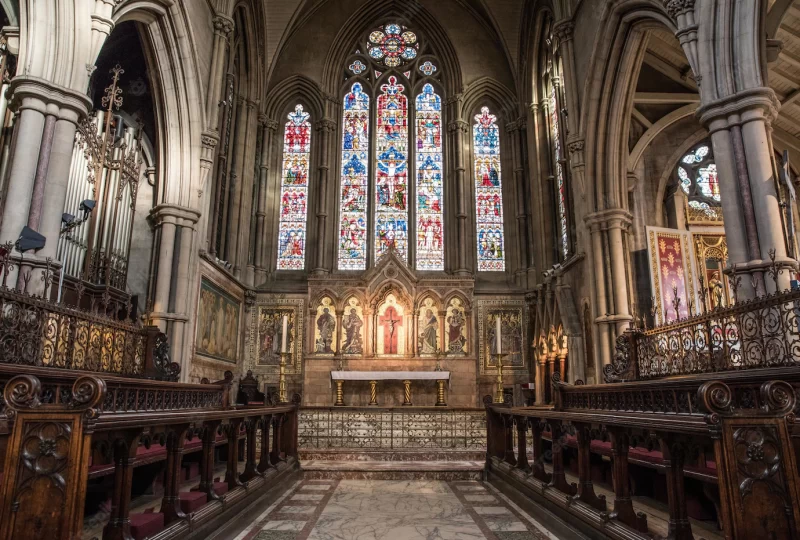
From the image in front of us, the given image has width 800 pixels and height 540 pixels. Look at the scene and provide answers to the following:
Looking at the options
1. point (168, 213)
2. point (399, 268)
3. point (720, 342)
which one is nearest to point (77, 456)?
point (720, 342)

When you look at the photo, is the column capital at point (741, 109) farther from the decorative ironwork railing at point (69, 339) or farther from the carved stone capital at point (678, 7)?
the decorative ironwork railing at point (69, 339)

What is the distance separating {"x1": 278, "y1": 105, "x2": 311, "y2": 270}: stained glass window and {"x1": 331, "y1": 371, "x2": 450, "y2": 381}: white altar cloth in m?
4.29

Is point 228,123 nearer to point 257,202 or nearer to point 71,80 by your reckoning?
point 257,202

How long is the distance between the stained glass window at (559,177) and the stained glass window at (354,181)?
5786 millimetres

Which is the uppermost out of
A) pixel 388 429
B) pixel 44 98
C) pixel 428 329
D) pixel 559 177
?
pixel 559 177

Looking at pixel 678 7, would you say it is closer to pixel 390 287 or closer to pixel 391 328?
pixel 390 287

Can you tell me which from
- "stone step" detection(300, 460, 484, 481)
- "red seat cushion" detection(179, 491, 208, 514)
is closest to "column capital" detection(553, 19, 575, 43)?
"stone step" detection(300, 460, 484, 481)

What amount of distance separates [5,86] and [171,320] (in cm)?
451

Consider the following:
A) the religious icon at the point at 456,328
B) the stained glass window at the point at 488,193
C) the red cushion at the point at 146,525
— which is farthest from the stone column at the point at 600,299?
the red cushion at the point at 146,525

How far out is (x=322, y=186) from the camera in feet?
56.3

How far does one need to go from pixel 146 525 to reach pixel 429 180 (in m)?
15.2

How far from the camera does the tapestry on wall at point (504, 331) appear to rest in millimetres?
15836

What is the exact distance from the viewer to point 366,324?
15.1 m

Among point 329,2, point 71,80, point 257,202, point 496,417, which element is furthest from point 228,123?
point 496,417
